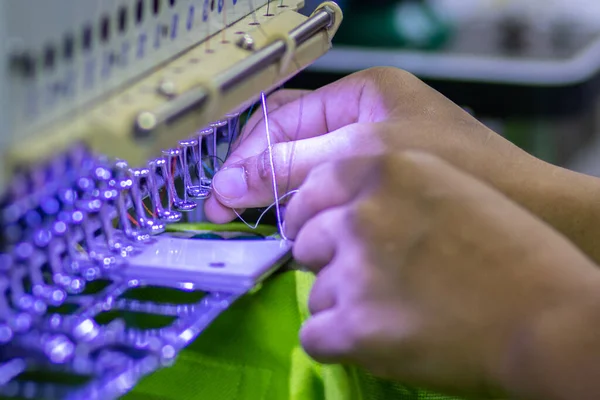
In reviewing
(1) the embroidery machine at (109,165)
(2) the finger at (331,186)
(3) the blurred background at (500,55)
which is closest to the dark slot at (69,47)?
(1) the embroidery machine at (109,165)

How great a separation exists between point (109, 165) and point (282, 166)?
0.16 meters

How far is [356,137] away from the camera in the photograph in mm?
571

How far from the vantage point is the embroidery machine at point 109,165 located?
348 millimetres

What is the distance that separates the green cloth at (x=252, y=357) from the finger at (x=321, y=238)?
0.35 feet

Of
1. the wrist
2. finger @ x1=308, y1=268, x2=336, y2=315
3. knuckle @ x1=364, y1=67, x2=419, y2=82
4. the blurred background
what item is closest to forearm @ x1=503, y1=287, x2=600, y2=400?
the wrist

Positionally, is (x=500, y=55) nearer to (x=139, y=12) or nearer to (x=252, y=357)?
(x=252, y=357)

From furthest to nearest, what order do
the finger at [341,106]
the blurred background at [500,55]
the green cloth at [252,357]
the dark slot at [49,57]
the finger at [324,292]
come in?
the blurred background at [500,55] → the finger at [341,106] → the green cloth at [252,357] → the finger at [324,292] → the dark slot at [49,57]

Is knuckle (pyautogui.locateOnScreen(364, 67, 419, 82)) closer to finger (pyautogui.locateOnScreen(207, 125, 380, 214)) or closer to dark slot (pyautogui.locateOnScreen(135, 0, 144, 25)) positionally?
finger (pyautogui.locateOnScreen(207, 125, 380, 214))

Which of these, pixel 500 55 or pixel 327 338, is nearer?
pixel 327 338

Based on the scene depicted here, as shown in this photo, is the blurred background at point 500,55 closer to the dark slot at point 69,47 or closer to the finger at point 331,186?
the finger at point 331,186

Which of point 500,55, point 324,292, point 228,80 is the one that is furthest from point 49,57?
point 500,55

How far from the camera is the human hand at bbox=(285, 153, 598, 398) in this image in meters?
0.41

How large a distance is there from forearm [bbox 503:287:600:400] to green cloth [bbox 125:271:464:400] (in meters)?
0.18

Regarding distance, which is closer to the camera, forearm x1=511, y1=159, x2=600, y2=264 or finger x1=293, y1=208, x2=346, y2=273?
finger x1=293, y1=208, x2=346, y2=273
